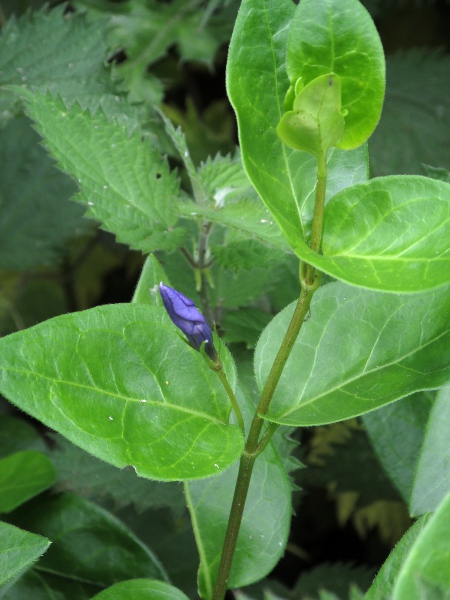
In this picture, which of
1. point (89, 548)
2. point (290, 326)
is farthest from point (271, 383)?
point (89, 548)

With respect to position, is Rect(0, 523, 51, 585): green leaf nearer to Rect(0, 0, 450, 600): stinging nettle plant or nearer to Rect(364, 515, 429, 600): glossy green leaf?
Rect(0, 0, 450, 600): stinging nettle plant

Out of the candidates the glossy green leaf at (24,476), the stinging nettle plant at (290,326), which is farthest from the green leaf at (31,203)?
the stinging nettle plant at (290,326)

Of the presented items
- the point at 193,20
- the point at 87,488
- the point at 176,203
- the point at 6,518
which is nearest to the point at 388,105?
the point at 193,20

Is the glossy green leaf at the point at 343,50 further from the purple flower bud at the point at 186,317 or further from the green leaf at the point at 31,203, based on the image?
the green leaf at the point at 31,203

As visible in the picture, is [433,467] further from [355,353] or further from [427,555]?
[427,555]

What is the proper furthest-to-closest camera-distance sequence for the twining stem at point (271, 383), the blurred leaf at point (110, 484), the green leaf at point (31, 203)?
the green leaf at point (31, 203) → the blurred leaf at point (110, 484) → the twining stem at point (271, 383)

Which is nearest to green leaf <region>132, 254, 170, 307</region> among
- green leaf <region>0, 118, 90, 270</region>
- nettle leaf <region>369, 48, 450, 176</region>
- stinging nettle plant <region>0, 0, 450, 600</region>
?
stinging nettle plant <region>0, 0, 450, 600</region>

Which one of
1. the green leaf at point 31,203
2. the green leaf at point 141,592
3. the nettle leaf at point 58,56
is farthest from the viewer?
the green leaf at point 31,203
